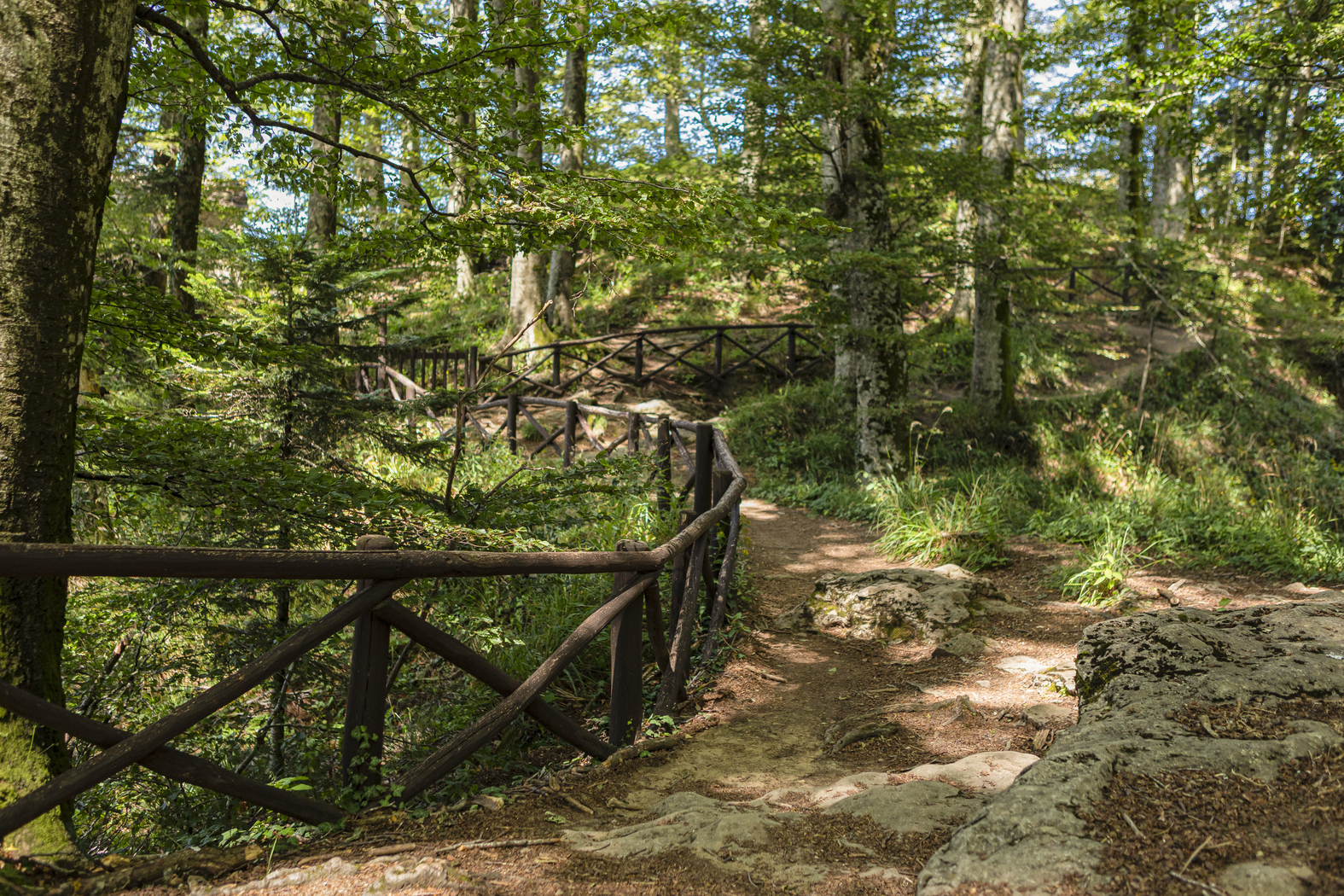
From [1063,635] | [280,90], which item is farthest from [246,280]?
[1063,635]

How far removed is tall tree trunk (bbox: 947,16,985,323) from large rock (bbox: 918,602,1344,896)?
636cm

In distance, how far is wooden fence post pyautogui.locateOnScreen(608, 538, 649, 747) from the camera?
11.8 ft

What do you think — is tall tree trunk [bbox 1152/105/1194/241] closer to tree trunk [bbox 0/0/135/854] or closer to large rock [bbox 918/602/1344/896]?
large rock [bbox 918/602/1344/896]

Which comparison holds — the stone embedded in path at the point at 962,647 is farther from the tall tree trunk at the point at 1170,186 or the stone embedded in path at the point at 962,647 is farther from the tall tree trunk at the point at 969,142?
the tall tree trunk at the point at 1170,186

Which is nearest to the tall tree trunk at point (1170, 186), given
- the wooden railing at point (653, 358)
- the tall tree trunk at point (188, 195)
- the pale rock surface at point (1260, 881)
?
the wooden railing at point (653, 358)

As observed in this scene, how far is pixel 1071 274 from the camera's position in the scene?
62.1ft

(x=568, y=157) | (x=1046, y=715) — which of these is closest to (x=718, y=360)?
(x=568, y=157)

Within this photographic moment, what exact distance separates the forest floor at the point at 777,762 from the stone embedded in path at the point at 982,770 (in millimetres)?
173

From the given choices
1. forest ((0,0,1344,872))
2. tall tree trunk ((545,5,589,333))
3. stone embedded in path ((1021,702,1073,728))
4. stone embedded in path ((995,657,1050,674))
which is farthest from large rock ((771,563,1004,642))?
tall tree trunk ((545,5,589,333))

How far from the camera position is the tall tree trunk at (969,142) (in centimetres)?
895

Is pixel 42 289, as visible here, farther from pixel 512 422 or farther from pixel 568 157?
pixel 568 157

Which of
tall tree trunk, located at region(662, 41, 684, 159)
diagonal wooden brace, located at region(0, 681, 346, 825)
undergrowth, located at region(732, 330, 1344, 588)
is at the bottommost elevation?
diagonal wooden brace, located at region(0, 681, 346, 825)

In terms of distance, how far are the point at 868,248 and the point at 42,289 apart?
794 centimetres

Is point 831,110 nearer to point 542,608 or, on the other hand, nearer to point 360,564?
point 542,608
